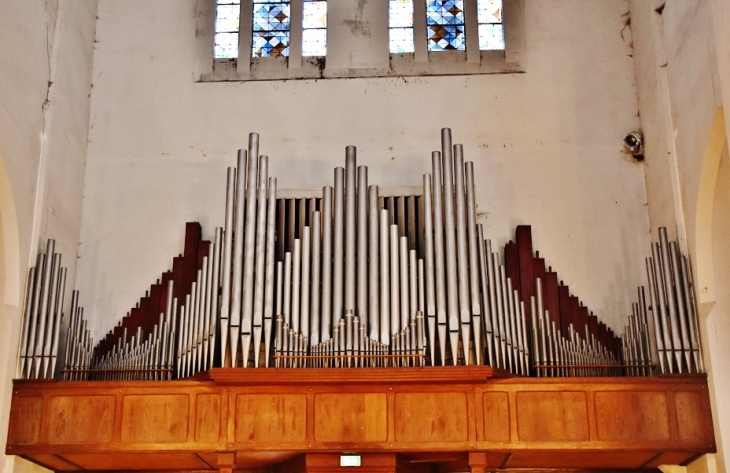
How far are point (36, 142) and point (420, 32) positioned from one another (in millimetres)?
4890

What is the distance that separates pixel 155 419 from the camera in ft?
33.3

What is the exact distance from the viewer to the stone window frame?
499 inches

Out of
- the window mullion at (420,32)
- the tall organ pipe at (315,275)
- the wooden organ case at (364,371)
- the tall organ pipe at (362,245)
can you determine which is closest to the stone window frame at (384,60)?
the window mullion at (420,32)

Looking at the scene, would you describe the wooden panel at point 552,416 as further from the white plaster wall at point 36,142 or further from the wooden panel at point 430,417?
the white plaster wall at point 36,142

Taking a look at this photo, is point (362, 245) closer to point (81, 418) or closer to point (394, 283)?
point (394, 283)

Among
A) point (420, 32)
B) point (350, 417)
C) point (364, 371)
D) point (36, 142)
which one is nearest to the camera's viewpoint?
point (364, 371)

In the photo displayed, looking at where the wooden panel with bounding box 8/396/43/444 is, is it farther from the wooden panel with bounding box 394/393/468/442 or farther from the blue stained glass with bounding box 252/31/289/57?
the blue stained glass with bounding box 252/31/289/57

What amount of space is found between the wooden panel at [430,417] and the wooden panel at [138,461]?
210 cm

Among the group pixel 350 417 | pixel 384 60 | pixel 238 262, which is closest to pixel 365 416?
pixel 350 417

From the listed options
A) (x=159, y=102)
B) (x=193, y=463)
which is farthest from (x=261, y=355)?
(x=159, y=102)

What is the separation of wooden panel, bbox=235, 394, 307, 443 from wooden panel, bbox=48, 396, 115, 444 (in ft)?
4.28

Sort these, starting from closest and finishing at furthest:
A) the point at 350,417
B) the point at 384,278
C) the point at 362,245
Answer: the point at 350,417 < the point at 384,278 < the point at 362,245

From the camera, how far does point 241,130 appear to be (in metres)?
12.5

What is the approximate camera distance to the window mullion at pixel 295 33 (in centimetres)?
1280
